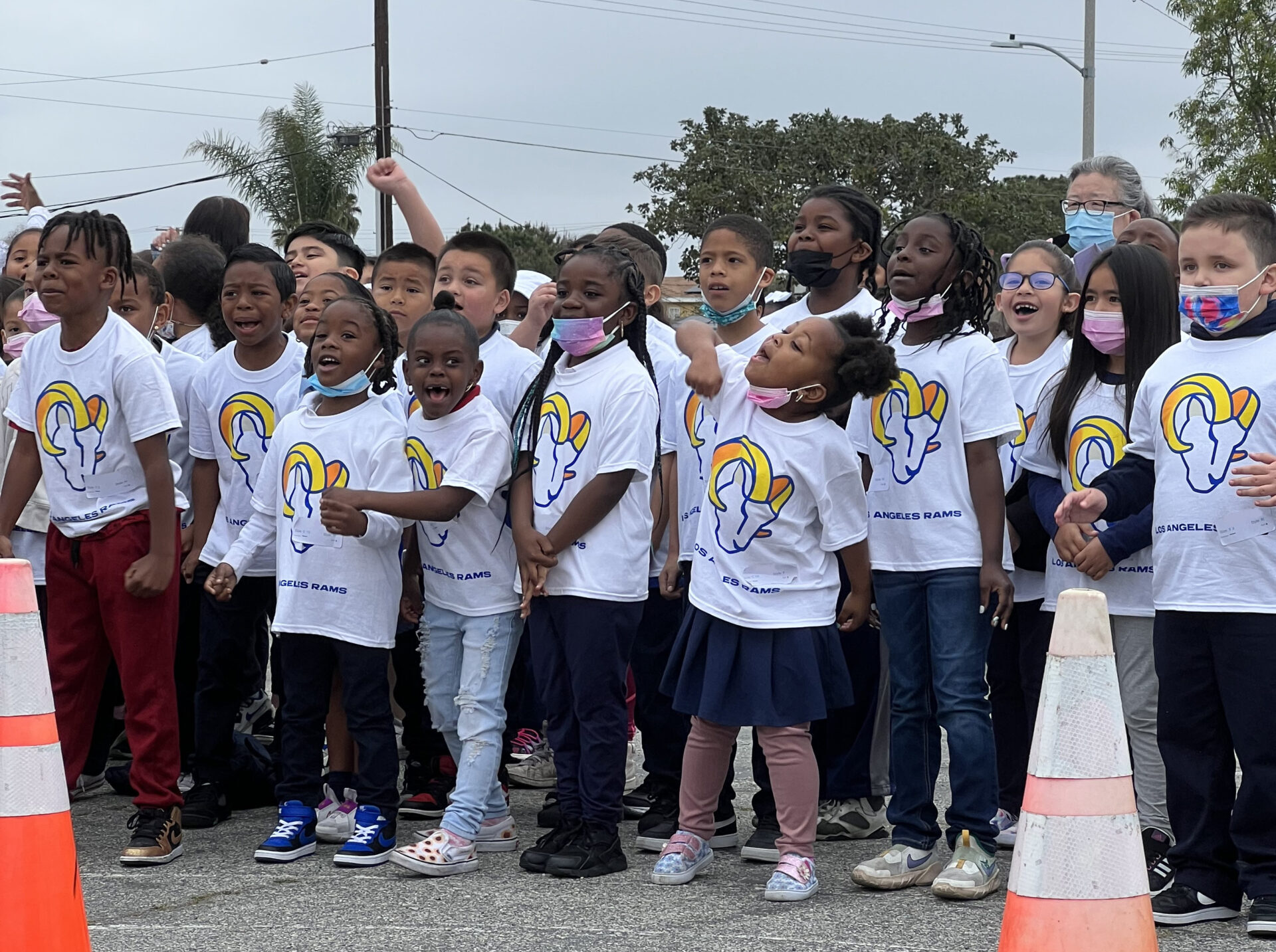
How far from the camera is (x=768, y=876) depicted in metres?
4.89

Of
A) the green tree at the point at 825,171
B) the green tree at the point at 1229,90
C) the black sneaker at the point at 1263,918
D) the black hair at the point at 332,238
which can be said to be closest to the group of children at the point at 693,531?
the black sneaker at the point at 1263,918

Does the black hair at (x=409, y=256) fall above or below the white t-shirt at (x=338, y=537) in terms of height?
above

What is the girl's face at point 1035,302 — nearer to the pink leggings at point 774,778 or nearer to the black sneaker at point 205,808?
the pink leggings at point 774,778

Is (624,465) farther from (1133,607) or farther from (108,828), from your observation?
(108,828)

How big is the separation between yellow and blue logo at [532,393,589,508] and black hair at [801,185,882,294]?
3.79 feet

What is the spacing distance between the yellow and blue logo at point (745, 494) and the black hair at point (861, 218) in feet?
3.39

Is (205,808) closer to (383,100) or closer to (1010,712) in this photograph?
(1010,712)

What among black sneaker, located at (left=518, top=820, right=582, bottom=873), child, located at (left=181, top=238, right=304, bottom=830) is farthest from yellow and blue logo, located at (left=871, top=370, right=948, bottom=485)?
child, located at (left=181, top=238, right=304, bottom=830)

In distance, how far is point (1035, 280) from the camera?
5695 mm

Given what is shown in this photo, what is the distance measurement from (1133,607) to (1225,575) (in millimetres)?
536

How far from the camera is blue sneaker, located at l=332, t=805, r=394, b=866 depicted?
498 centimetres

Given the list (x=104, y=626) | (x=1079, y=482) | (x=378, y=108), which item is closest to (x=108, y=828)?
(x=104, y=626)

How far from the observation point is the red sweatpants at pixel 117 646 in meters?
5.18

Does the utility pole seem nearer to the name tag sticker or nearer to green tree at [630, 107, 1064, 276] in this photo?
green tree at [630, 107, 1064, 276]
